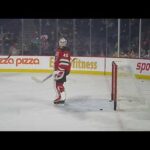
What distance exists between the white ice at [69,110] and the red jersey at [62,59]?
2.85 ft

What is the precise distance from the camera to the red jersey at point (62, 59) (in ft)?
31.3

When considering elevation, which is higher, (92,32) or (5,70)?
(92,32)

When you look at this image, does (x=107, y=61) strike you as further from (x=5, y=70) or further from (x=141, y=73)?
(x=5, y=70)

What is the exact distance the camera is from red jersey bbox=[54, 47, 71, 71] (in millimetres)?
9547

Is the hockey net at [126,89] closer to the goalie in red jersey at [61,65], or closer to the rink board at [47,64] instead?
the goalie in red jersey at [61,65]

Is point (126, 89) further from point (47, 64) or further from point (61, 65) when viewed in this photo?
point (47, 64)

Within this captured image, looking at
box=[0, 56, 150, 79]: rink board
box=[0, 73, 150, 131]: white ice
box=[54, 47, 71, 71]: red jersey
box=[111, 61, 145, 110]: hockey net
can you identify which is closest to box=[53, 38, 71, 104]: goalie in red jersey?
box=[54, 47, 71, 71]: red jersey

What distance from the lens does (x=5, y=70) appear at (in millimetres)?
16391

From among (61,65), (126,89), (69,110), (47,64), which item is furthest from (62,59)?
(47,64)

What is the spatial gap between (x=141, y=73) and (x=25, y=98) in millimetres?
4944

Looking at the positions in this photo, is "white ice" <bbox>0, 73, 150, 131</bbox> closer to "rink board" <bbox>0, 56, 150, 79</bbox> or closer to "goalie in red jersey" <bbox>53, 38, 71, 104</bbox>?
"goalie in red jersey" <bbox>53, 38, 71, 104</bbox>

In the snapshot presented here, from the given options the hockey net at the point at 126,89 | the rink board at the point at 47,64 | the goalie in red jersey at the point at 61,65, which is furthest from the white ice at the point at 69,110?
the rink board at the point at 47,64

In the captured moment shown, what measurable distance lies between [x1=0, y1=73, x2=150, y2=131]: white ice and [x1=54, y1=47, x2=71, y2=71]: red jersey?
87 centimetres

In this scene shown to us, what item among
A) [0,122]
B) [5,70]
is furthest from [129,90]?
[5,70]
